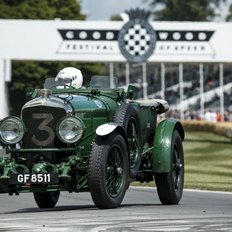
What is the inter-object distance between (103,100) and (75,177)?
126 centimetres

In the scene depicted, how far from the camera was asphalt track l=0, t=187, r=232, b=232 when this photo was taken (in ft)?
40.3

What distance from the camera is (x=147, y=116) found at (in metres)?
16.5

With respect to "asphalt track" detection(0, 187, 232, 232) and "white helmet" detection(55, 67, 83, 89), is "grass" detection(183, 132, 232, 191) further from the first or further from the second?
"white helmet" detection(55, 67, 83, 89)

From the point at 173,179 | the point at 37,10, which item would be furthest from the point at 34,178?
the point at 37,10

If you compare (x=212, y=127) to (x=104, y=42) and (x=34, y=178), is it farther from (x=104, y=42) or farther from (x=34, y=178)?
(x=34, y=178)

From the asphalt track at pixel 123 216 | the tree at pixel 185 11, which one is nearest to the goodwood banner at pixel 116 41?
the asphalt track at pixel 123 216

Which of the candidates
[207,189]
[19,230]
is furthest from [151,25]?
[19,230]

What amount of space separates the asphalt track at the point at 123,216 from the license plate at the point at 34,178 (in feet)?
1.26

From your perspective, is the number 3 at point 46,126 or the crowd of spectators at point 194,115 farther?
the crowd of spectators at point 194,115

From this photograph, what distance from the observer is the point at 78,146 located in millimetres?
14945

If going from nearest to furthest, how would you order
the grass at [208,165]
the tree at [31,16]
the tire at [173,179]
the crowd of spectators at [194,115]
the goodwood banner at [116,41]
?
the tire at [173,179] → the grass at [208,165] → the goodwood banner at [116,41] → the tree at [31,16] → the crowd of spectators at [194,115]

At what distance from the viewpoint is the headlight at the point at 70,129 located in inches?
579

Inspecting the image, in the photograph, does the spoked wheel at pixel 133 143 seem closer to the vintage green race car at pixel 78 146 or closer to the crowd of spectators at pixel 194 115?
the vintage green race car at pixel 78 146

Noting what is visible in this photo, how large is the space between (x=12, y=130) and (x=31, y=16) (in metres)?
66.0
